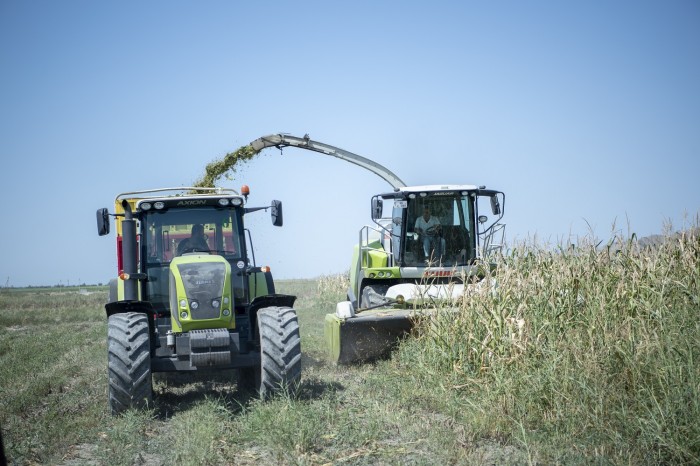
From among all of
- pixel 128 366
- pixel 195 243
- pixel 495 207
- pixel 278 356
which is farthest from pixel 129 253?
pixel 495 207

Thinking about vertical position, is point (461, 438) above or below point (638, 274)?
below

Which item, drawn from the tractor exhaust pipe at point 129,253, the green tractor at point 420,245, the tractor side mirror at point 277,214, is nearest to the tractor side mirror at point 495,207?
the green tractor at point 420,245

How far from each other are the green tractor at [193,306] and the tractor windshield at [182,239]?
0.04 ft

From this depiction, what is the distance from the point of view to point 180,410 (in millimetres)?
7859

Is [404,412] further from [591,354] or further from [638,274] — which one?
[638,274]

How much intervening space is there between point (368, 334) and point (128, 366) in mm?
3697

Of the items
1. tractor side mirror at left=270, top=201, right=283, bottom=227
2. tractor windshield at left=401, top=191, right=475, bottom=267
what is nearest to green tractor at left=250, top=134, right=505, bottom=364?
tractor windshield at left=401, top=191, right=475, bottom=267

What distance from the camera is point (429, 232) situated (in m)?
11.5

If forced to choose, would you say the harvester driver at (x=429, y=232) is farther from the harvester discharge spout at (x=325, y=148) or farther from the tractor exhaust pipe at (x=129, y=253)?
the tractor exhaust pipe at (x=129, y=253)

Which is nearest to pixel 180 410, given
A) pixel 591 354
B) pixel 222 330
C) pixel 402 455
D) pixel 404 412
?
pixel 222 330

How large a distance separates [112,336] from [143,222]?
5.64 ft

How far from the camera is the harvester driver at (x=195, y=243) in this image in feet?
27.3

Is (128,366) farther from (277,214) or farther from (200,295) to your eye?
(277,214)

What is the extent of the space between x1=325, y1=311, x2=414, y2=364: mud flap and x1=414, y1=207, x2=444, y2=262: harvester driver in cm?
199
